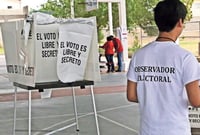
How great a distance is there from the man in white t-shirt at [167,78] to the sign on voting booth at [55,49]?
7.68 feet

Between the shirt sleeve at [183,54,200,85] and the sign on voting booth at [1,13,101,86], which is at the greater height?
the shirt sleeve at [183,54,200,85]

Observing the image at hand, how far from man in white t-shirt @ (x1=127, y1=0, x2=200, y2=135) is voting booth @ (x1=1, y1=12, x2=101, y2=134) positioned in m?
2.34

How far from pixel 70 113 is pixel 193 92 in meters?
6.46

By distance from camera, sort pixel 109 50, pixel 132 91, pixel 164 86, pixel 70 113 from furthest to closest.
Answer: pixel 109 50 < pixel 70 113 < pixel 132 91 < pixel 164 86

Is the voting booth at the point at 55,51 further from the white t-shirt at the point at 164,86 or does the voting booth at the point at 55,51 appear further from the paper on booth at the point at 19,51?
the white t-shirt at the point at 164,86

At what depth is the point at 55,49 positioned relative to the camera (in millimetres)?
4809

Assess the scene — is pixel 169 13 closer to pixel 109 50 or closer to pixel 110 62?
pixel 109 50

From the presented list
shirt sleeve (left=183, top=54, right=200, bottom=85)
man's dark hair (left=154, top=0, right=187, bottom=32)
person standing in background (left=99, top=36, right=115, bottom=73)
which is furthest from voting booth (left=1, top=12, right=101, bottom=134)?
person standing in background (left=99, top=36, right=115, bottom=73)

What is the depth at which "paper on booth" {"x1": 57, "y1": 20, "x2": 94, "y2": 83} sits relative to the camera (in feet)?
15.6

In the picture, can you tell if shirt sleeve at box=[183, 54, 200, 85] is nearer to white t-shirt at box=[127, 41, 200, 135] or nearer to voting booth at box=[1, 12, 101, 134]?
white t-shirt at box=[127, 41, 200, 135]

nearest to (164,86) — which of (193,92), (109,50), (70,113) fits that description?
(193,92)

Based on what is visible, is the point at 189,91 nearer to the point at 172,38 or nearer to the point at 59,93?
the point at 172,38

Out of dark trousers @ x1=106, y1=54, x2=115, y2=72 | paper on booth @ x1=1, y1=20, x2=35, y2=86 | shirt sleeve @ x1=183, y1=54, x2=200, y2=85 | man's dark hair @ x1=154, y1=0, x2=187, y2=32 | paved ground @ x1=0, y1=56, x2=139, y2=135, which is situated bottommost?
dark trousers @ x1=106, y1=54, x2=115, y2=72

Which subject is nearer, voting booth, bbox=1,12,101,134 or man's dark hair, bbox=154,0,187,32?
man's dark hair, bbox=154,0,187,32
